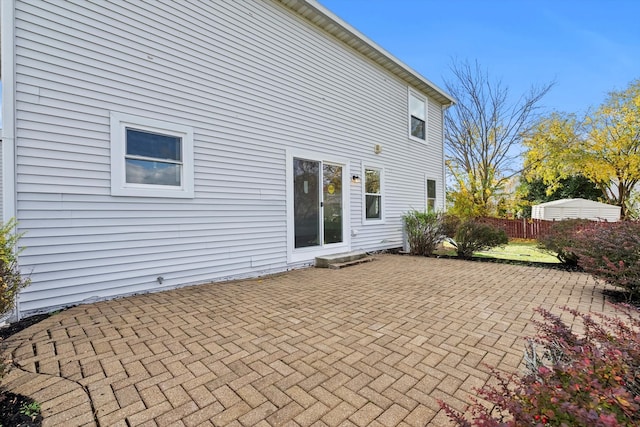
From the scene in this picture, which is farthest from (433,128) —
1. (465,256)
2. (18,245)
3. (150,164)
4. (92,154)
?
(18,245)

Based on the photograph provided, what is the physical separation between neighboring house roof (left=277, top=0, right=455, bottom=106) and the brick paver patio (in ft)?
18.3

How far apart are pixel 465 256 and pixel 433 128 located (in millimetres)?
5059

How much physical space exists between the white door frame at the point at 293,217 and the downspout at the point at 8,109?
12.7ft

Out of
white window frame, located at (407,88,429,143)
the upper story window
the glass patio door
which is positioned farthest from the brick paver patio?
the upper story window

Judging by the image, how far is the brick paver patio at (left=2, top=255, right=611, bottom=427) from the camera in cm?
181

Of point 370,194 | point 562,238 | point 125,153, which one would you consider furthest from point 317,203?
point 562,238

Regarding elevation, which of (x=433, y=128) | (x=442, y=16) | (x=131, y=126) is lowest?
(x=131, y=126)

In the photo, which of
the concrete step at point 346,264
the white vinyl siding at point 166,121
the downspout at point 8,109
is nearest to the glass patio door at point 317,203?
the white vinyl siding at point 166,121

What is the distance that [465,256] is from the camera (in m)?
7.79

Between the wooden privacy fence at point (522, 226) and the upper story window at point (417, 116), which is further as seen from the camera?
the wooden privacy fence at point (522, 226)

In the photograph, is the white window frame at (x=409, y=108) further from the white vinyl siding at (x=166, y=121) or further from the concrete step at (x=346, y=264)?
the concrete step at (x=346, y=264)

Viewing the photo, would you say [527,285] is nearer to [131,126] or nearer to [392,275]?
[392,275]

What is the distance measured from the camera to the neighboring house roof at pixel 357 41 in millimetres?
6172

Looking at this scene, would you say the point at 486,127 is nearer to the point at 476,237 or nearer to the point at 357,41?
the point at 476,237
